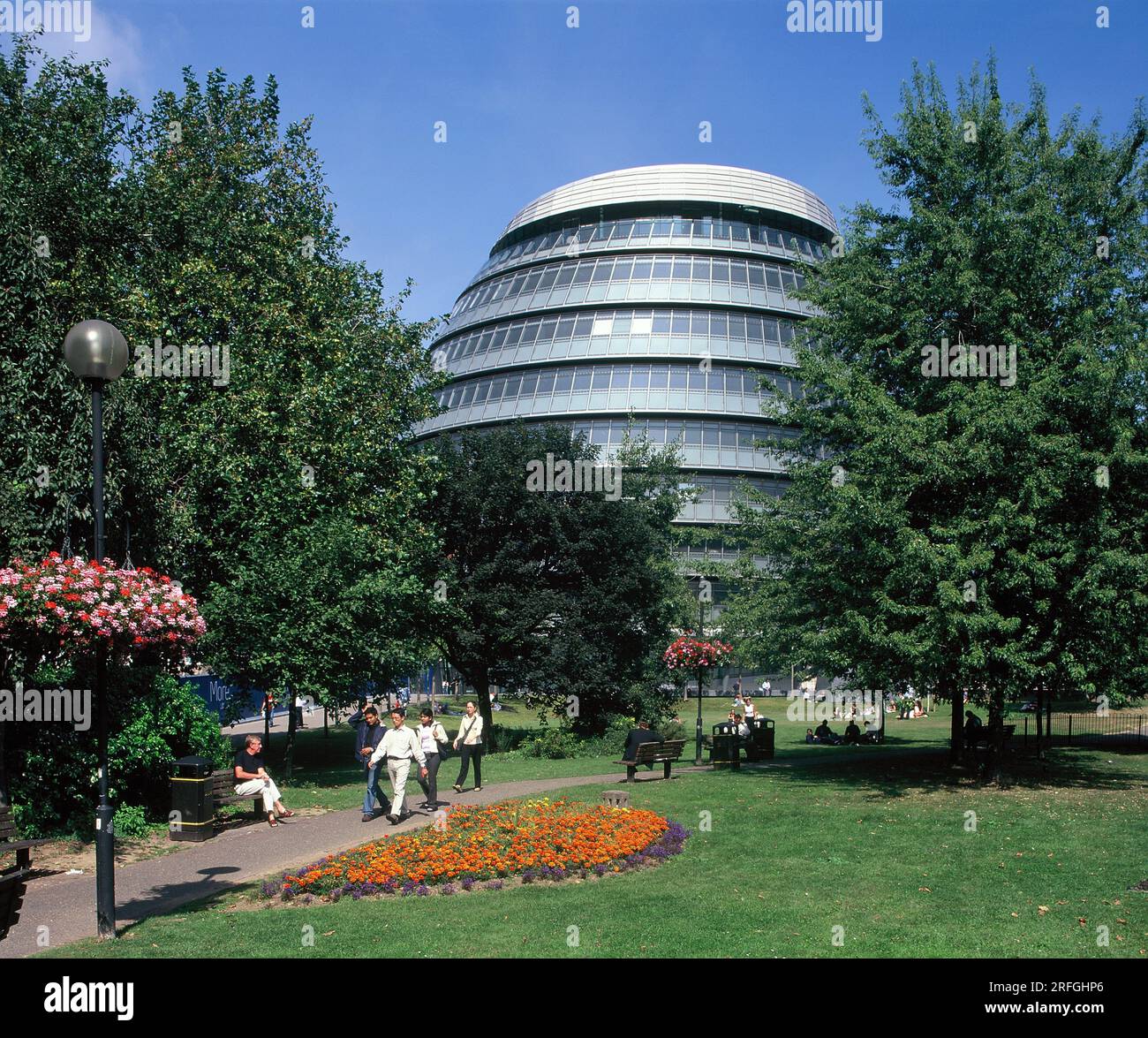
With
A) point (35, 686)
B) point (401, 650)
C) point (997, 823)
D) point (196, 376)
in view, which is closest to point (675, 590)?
point (401, 650)

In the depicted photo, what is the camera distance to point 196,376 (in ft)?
80.8

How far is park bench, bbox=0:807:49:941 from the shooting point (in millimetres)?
8758

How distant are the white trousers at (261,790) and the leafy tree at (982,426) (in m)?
10.7

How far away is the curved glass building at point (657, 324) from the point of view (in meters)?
57.8

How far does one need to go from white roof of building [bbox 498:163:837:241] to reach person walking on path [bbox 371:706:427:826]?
51.8 m

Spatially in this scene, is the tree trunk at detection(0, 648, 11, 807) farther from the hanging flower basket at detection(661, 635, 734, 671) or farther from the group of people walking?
the hanging flower basket at detection(661, 635, 734, 671)

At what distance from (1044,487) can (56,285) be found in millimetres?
18392

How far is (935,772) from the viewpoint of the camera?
23172 millimetres

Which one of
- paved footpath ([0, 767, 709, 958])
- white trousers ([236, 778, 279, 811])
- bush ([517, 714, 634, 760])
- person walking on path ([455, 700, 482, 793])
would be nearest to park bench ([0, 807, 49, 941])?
paved footpath ([0, 767, 709, 958])

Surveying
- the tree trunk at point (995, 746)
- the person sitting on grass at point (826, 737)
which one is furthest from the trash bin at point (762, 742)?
the person sitting on grass at point (826, 737)

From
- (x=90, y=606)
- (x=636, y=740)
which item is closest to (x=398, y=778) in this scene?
(x=636, y=740)

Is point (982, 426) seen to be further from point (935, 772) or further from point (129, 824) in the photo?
point (129, 824)

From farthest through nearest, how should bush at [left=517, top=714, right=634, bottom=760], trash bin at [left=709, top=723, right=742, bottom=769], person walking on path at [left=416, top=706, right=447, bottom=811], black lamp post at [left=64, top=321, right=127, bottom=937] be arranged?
bush at [left=517, top=714, right=634, bottom=760], trash bin at [left=709, top=723, right=742, bottom=769], person walking on path at [left=416, top=706, right=447, bottom=811], black lamp post at [left=64, top=321, right=127, bottom=937]
